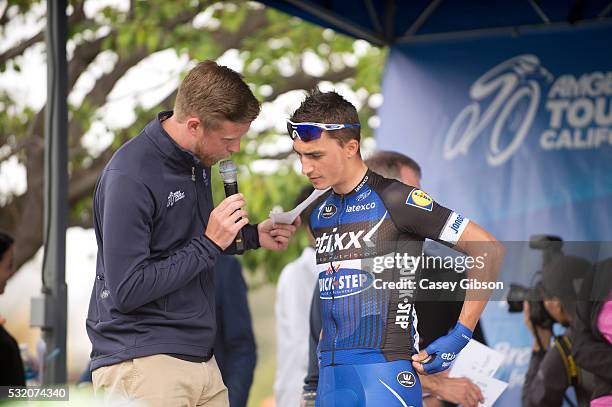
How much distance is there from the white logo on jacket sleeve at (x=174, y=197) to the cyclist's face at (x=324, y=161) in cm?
42

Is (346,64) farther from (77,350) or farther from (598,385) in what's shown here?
(598,385)

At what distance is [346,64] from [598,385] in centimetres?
875

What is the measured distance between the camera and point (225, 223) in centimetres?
313

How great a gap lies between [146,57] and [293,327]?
6.07m

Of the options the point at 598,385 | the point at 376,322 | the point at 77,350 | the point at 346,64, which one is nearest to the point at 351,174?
the point at 376,322

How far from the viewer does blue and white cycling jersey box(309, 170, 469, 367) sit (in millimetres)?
3205

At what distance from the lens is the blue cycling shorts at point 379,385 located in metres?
3.14

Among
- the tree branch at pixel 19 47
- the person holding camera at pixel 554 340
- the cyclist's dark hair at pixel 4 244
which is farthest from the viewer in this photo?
the tree branch at pixel 19 47

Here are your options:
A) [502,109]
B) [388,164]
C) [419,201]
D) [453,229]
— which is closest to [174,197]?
[419,201]

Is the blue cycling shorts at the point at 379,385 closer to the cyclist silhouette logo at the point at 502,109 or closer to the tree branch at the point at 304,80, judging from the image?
the cyclist silhouette logo at the point at 502,109

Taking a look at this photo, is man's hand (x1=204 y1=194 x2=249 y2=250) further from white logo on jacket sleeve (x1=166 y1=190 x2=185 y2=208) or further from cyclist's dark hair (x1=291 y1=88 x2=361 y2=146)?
cyclist's dark hair (x1=291 y1=88 x2=361 y2=146)

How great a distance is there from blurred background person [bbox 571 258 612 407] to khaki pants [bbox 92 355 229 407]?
5.51ft

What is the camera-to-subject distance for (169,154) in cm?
323

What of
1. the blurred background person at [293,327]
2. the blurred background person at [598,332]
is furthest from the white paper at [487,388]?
the blurred background person at [293,327]
